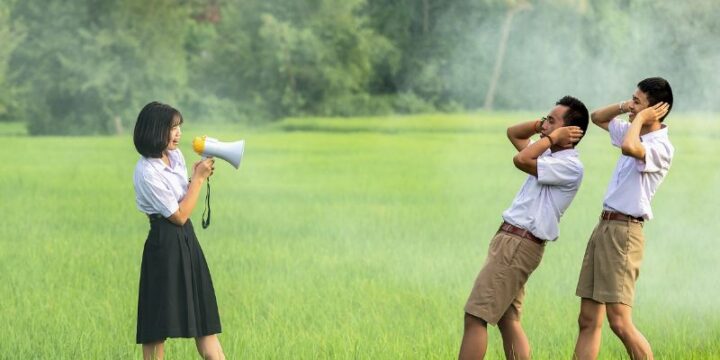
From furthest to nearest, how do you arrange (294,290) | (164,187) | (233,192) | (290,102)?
(290,102)
(233,192)
(294,290)
(164,187)

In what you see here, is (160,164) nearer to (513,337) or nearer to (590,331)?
(513,337)

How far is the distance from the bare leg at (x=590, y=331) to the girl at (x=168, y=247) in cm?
124

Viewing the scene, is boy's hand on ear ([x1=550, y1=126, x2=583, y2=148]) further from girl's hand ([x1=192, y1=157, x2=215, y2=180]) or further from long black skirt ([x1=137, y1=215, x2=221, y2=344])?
long black skirt ([x1=137, y1=215, x2=221, y2=344])

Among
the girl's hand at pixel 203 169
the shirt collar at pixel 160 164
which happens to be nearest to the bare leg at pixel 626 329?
the girl's hand at pixel 203 169

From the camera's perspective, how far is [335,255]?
8.79 metres

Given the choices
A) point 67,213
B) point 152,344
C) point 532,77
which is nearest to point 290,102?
point 532,77

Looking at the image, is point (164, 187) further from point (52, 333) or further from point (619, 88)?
point (619, 88)

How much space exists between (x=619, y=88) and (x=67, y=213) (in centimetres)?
721

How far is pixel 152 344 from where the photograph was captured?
492 centimetres

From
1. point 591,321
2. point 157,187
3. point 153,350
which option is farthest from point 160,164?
point 591,321

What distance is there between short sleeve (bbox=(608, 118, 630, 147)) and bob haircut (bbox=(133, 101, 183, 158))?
1.55 meters

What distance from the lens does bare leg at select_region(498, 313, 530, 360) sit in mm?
4989

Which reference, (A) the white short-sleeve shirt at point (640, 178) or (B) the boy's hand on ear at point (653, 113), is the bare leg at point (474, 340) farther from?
(B) the boy's hand on ear at point (653, 113)

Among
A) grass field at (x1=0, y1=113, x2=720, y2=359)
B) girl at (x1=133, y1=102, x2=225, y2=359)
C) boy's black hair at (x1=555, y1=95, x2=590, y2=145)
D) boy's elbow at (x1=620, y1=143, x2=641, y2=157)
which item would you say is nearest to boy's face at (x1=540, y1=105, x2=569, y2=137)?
boy's black hair at (x1=555, y1=95, x2=590, y2=145)
